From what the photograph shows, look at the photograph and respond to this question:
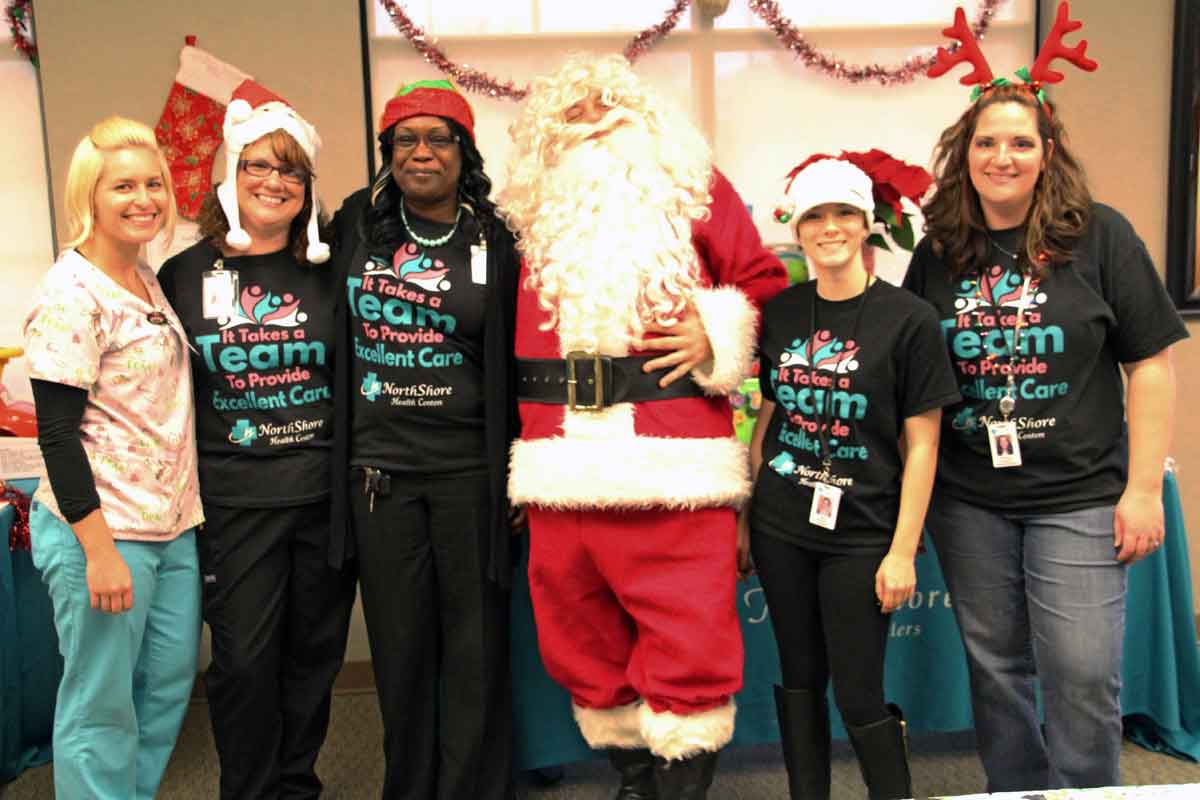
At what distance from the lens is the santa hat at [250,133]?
1.99 metres

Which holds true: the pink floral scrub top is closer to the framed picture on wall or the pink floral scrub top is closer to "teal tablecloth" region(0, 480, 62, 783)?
"teal tablecloth" region(0, 480, 62, 783)

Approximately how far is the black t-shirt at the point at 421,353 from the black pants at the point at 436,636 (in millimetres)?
70

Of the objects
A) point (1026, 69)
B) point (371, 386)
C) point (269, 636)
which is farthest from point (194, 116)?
point (1026, 69)

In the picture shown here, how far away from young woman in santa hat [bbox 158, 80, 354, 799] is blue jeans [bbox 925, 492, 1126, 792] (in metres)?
1.36

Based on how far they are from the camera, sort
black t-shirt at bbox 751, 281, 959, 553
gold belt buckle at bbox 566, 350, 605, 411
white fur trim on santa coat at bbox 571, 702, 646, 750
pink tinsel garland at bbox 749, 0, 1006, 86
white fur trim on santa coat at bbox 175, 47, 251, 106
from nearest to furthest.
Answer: black t-shirt at bbox 751, 281, 959, 553, gold belt buckle at bbox 566, 350, 605, 411, white fur trim on santa coat at bbox 571, 702, 646, 750, white fur trim on santa coat at bbox 175, 47, 251, 106, pink tinsel garland at bbox 749, 0, 1006, 86

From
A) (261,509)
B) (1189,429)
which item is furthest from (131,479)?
(1189,429)

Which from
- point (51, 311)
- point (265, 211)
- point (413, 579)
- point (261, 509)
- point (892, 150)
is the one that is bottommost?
point (413, 579)

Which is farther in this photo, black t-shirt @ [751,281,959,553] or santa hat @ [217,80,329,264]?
santa hat @ [217,80,329,264]

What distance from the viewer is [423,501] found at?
2.00 meters

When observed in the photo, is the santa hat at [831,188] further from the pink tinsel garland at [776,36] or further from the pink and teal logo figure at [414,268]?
the pink tinsel garland at [776,36]

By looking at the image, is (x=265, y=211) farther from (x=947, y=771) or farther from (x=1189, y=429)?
(x=1189, y=429)

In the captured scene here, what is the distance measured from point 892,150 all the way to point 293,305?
2.33 m

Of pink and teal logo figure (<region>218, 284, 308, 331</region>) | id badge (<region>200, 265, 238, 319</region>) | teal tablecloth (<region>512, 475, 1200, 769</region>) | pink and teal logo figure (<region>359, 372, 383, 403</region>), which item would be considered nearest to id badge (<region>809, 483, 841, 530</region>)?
teal tablecloth (<region>512, 475, 1200, 769</region>)

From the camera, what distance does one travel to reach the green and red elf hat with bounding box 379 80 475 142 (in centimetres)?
190
